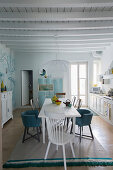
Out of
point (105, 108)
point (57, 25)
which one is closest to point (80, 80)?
point (105, 108)

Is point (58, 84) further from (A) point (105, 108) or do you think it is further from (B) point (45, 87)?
(A) point (105, 108)

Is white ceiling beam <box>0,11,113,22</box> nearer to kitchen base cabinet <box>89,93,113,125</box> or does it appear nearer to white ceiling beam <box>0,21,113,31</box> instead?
white ceiling beam <box>0,21,113,31</box>

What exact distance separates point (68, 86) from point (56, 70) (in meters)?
2.65

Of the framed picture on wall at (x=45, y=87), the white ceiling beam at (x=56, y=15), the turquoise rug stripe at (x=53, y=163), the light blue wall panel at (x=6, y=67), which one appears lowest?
the turquoise rug stripe at (x=53, y=163)

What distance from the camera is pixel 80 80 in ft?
25.4

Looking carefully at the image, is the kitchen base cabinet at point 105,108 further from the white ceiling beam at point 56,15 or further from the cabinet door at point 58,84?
the white ceiling beam at point 56,15

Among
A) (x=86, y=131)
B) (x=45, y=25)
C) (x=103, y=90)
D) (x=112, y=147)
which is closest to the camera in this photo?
(x=112, y=147)

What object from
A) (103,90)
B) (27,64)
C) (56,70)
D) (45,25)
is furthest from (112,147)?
(27,64)

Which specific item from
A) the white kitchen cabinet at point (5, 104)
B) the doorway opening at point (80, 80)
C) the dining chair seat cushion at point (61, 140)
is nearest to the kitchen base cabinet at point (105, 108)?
A: the doorway opening at point (80, 80)

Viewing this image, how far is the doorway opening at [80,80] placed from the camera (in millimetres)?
7695

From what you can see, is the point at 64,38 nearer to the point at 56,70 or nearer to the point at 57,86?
the point at 56,70

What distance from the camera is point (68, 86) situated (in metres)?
7.67

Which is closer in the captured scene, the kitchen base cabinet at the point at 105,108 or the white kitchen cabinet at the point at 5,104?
the white kitchen cabinet at the point at 5,104

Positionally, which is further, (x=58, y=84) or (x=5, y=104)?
(x=58, y=84)
